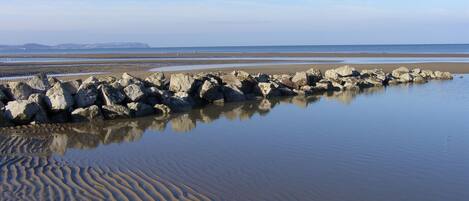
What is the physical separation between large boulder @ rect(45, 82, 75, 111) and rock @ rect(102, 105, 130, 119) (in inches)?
41.2

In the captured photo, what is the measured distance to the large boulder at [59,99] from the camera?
16.0m

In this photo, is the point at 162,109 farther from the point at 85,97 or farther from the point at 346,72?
the point at 346,72

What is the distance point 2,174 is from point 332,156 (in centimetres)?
638

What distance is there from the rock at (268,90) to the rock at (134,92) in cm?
667

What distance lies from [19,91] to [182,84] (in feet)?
19.7

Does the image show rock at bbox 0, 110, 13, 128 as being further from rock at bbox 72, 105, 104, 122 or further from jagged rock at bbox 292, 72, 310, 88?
jagged rock at bbox 292, 72, 310, 88

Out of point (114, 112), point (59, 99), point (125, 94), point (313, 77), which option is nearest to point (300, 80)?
point (313, 77)

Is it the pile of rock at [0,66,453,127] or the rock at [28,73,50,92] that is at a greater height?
the rock at [28,73,50,92]

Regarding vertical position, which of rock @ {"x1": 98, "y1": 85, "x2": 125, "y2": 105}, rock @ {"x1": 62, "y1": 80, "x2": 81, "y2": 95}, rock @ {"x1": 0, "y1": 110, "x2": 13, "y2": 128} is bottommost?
rock @ {"x1": 0, "y1": 110, "x2": 13, "y2": 128}

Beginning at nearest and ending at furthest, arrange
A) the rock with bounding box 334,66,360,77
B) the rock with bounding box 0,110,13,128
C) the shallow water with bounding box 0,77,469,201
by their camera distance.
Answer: the shallow water with bounding box 0,77,469,201 < the rock with bounding box 0,110,13,128 < the rock with bounding box 334,66,360,77

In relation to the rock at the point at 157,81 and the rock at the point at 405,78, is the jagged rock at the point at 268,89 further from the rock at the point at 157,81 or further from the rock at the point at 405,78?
the rock at the point at 405,78

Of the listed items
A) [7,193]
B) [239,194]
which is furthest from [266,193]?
[7,193]

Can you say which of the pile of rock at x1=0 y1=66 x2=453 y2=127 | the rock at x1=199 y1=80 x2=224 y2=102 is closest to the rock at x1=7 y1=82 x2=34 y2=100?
the pile of rock at x1=0 y1=66 x2=453 y2=127

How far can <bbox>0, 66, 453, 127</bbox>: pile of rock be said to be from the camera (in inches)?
627
